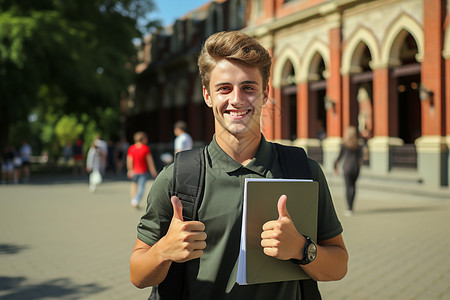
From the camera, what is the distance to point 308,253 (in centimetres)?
153

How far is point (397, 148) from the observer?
591 inches

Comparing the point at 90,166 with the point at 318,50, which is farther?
the point at 318,50

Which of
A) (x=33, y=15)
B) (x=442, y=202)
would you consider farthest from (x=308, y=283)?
(x=33, y=15)

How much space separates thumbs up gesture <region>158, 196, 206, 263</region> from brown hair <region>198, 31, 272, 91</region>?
533mm

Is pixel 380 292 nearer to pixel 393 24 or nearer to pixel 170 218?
Result: pixel 170 218

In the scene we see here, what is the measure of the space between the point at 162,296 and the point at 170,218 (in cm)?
31

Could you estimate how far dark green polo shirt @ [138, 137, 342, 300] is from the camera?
5.24 ft

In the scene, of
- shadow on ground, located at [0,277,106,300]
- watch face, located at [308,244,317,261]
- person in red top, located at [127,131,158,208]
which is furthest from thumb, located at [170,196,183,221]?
person in red top, located at [127,131,158,208]

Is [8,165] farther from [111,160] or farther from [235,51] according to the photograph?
[235,51]

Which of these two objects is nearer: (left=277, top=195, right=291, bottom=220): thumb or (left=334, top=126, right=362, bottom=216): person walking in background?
(left=277, top=195, right=291, bottom=220): thumb

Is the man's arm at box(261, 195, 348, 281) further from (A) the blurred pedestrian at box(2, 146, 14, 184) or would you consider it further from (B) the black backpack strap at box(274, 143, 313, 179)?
(A) the blurred pedestrian at box(2, 146, 14, 184)

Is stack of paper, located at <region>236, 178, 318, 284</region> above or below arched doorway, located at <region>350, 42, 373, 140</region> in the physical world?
below

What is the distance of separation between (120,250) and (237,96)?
5.60 metres

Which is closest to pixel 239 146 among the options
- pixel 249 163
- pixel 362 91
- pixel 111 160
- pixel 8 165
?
pixel 249 163
